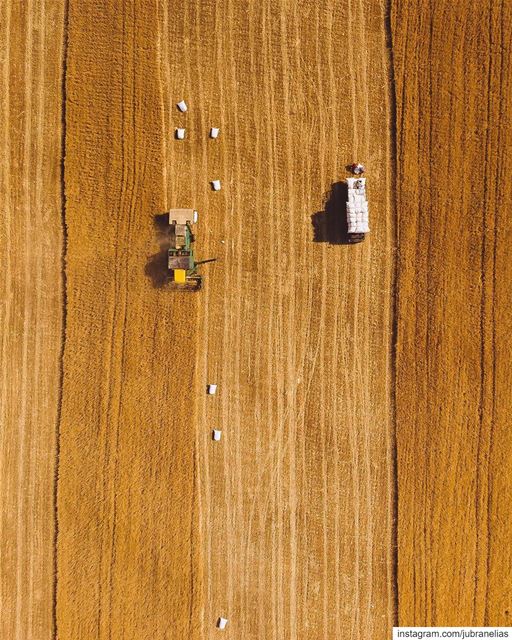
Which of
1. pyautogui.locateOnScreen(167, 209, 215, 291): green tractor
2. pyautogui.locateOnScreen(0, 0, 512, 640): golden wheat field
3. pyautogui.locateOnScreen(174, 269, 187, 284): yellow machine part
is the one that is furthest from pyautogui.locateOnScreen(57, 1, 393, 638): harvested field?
pyautogui.locateOnScreen(174, 269, 187, 284): yellow machine part

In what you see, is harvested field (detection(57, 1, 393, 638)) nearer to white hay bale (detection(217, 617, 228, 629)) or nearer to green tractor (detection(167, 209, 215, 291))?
white hay bale (detection(217, 617, 228, 629))

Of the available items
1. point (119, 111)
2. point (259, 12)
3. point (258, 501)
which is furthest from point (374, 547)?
point (259, 12)

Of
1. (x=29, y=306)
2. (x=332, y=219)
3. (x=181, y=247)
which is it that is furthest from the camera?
(x=29, y=306)

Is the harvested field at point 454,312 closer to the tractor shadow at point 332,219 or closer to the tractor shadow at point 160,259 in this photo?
the tractor shadow at point 332,219

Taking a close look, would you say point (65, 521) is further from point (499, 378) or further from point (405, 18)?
point (405, 18)

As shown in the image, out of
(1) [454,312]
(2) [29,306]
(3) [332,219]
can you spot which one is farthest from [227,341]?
(1) [454,312]

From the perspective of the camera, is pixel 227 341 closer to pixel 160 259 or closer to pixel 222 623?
pixel 160 259
